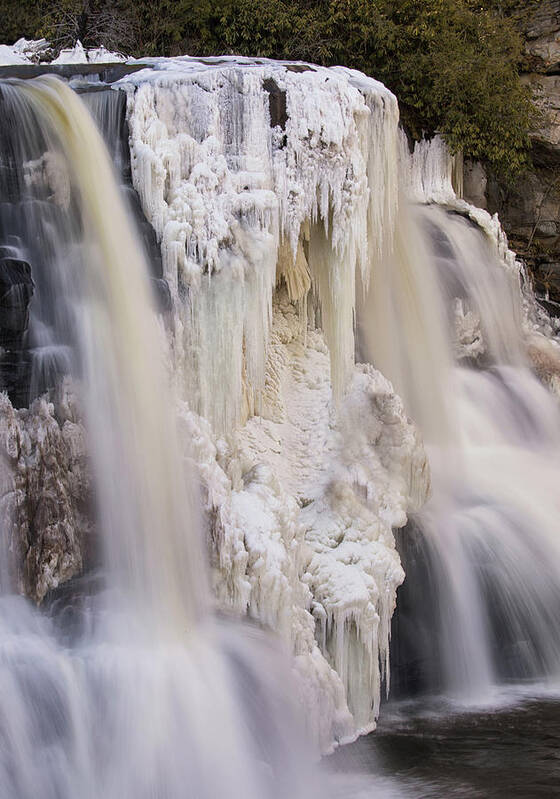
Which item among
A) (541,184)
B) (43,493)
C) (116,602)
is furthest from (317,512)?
(541,184)

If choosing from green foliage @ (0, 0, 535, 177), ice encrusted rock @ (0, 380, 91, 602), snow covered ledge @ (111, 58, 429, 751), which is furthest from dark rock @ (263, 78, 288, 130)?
green foliage @ (0, 0, 535, 177)

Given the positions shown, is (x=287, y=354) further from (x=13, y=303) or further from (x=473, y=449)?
(x=13, y=303)

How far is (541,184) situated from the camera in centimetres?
1575

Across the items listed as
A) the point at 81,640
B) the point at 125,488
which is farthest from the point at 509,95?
the point at 81,640

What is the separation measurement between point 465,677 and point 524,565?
1.07 meters

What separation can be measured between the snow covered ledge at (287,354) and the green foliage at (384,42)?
415 centimetres

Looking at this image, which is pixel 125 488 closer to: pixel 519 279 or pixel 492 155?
pixel 519 279

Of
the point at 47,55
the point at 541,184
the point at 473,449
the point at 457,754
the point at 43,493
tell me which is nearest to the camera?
the point at 43,493

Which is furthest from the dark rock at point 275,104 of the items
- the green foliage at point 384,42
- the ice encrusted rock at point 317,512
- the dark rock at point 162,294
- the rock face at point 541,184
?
the rock face at point 541,184

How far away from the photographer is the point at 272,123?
28.1 feet

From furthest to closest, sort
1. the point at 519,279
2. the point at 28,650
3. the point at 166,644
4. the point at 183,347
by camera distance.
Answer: the point at 519,279 < the point at 183,347 < the point at 166,644 < the point at 28,650

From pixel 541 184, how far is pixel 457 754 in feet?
34.0

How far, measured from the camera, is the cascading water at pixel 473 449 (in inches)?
341

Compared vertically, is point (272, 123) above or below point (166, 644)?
above
